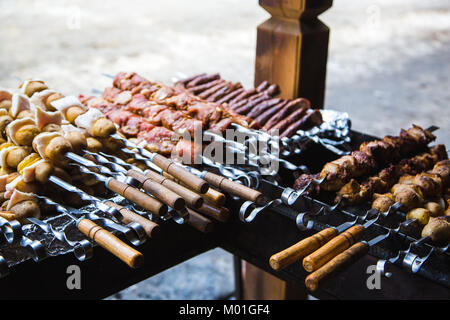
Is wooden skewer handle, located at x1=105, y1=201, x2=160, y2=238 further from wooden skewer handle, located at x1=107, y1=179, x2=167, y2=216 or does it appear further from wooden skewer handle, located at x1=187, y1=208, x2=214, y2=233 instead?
wooden skewer handle, located at x1=187, y1=208, x2=214, y2=233

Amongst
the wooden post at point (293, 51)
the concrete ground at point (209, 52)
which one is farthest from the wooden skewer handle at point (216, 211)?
the concrete ground at point (209, 52)

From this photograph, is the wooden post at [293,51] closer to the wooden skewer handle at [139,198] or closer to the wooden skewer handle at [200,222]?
the wooden skewer handle at [200,222]

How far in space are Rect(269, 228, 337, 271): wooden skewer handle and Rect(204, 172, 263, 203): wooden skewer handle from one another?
307mm

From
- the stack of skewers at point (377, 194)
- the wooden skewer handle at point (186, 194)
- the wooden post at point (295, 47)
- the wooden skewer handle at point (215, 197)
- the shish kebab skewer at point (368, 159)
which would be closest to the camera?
the stack of skewers at point (377, 194)

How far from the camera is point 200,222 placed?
203 cm

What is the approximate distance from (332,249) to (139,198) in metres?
0.77

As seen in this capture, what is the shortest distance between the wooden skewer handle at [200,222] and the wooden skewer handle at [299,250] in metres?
0.45

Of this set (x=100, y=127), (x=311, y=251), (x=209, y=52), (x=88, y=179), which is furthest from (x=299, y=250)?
(x=209, y=52)

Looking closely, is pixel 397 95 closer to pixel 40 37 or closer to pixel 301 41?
pixel 301 41

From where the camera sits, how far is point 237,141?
8.91 ft

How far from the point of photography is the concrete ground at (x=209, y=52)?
25.8 ft

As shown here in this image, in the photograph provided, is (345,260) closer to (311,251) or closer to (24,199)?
(311,251)

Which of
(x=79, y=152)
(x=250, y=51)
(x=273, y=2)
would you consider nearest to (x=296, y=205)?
(x=79, y=152)

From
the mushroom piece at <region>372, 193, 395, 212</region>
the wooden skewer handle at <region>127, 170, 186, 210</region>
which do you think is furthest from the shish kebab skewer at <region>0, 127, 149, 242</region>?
the mushroom piece at <region>372, 193, 395, 212</region>
